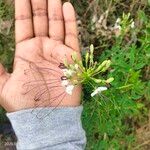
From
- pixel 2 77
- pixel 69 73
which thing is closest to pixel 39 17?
pixel 2 77

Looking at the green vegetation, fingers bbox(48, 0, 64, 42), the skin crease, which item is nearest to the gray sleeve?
the skin crease

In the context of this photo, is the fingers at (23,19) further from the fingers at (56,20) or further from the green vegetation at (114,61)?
the green vegetation at (114,61)

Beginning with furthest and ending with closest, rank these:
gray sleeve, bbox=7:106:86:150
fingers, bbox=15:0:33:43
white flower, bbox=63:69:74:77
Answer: fingers, bbox=15:0:33:43 < gray sleeve, bbox=7:106:86:150 < white flower, bbox=63:69:74:77

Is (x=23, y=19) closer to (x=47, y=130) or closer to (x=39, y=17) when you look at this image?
(x=39, y=17)

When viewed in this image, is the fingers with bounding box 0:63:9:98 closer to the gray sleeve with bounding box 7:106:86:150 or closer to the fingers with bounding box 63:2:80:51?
the gray sleeve with bounding box 7:106:86:150

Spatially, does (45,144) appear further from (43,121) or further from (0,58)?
(0,58)

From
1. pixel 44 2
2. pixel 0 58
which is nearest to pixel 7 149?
pixel 0 58

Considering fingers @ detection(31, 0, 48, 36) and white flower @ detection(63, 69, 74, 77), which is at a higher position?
fingers @ detection(31, 0, 48, 36)

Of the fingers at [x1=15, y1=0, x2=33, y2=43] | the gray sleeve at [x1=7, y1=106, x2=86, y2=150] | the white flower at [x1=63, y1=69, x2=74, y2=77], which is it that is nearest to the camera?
the white flower at [x1=63, y1=69, x2=74, y2=77]
